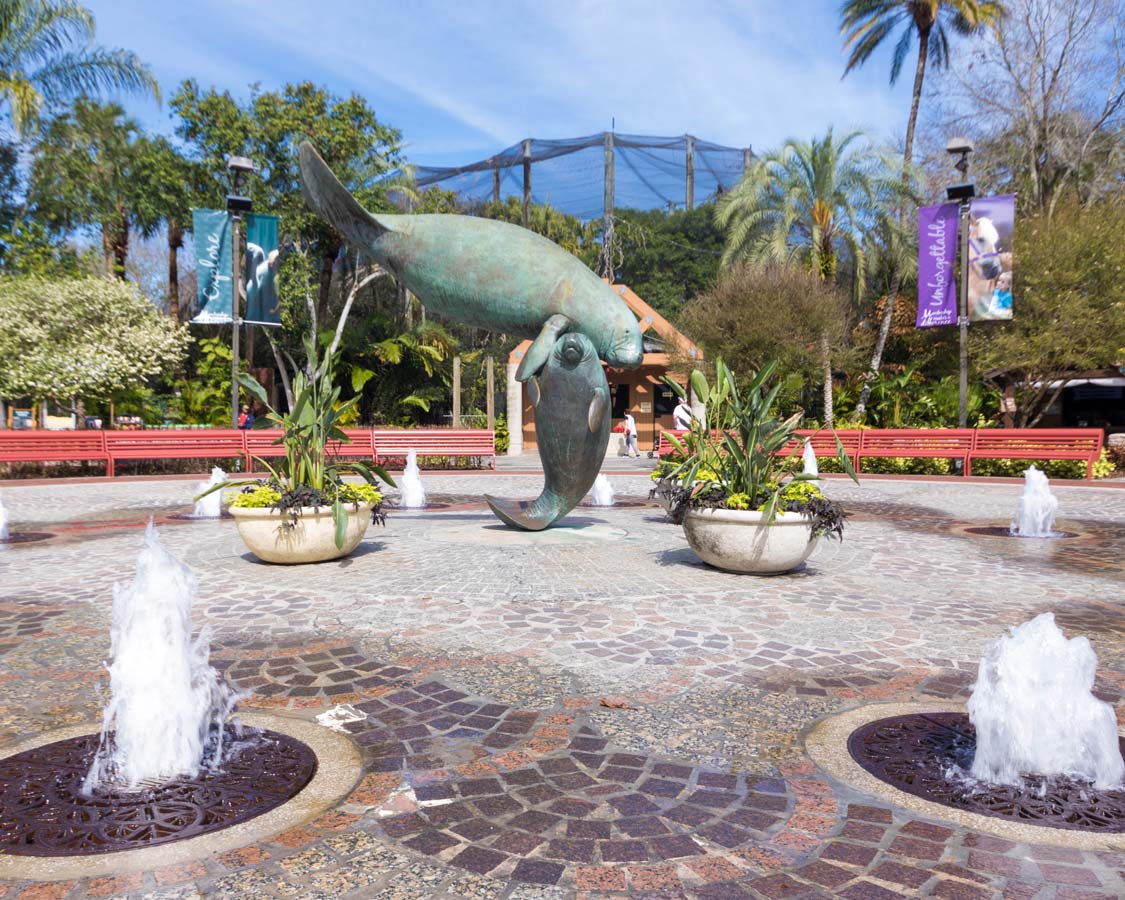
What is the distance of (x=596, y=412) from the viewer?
7.37 metres

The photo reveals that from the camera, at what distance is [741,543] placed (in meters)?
6.05

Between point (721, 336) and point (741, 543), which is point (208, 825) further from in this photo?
point (721, 336)

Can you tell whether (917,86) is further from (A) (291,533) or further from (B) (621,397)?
(A) (291,533)

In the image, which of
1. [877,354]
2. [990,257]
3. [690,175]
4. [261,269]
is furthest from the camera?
[690,175]

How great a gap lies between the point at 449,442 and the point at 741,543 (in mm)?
11255

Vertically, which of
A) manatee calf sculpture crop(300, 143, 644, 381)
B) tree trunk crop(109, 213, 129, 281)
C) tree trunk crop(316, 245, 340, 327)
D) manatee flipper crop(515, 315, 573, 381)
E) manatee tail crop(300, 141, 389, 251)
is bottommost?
manatee flipper crop(515, 315, 573, 381)

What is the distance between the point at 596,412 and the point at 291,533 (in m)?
2.82

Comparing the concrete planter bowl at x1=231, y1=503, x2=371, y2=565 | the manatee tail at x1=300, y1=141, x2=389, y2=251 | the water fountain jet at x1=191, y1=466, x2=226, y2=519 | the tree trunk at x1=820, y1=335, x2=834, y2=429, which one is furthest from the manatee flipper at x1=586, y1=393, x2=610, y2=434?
the tree trunk at x1=820, y1=335, x2=834, y2=429

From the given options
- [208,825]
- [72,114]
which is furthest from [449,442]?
[72,114]

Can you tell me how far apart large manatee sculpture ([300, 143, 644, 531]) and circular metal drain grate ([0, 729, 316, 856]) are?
181 inches

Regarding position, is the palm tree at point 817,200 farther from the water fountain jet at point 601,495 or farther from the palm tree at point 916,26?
the water fountain jet at point 601,495

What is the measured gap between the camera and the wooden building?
23625 mm

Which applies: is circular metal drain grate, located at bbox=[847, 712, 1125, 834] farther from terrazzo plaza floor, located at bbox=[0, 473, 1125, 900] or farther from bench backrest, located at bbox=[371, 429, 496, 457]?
bench backrest, located at bbox=[371, 429, 496, 457]

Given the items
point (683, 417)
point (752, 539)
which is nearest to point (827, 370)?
point (683, 417)
